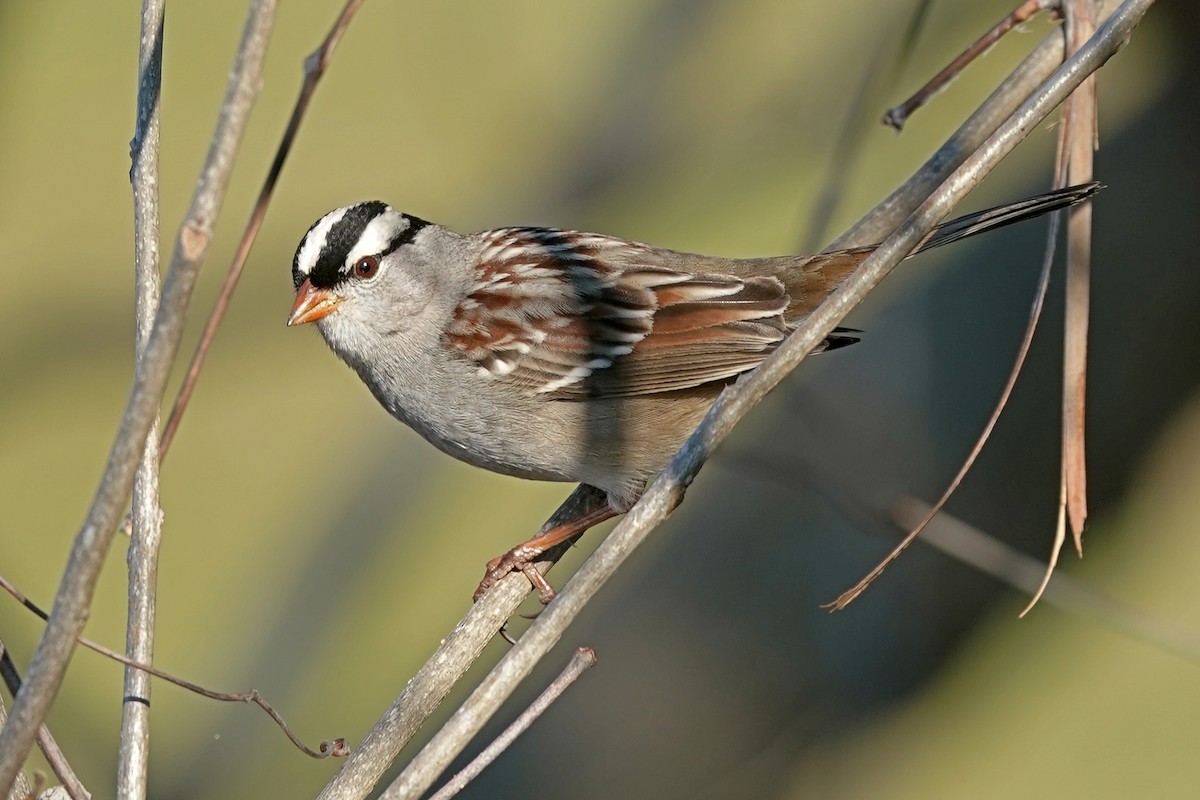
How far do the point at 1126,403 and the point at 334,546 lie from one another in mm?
2331

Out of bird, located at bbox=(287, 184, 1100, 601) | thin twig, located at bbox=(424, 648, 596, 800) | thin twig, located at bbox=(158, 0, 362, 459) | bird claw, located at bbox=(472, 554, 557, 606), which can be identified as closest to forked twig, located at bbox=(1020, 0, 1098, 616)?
bird, located at bbox=(287, 184, 1100, 601)

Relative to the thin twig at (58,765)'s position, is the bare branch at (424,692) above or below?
below

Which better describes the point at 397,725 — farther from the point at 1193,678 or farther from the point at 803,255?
the point at 1193,678

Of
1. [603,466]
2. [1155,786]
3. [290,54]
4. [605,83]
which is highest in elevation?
[290,54]

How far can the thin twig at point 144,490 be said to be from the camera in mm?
1436

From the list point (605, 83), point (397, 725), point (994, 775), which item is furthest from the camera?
point (605, 83)

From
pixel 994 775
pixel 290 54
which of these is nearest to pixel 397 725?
pixel 994 775

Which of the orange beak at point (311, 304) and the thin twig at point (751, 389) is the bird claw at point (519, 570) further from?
the thin twig at point (751, 389)

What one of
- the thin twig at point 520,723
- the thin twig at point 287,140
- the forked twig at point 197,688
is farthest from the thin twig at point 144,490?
the thin twig at point 520,723

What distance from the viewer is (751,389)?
145 cm

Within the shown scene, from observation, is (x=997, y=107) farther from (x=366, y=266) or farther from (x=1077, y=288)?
(x=366, y=266)

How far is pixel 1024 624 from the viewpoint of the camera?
3.30m

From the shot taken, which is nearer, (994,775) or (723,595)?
(723,595)

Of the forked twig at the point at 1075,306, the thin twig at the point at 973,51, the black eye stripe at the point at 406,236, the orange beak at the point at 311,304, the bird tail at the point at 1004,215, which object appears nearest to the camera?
the forked twig at the point at 1075,306
